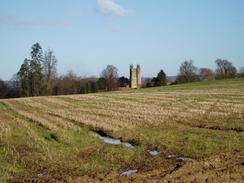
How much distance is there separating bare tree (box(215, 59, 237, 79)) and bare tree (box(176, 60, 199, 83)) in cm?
836

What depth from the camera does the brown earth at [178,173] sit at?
948 cm

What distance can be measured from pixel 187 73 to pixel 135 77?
18724mm

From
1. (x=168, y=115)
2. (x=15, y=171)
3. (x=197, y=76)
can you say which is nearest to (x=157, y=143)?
(x=15, y=171)

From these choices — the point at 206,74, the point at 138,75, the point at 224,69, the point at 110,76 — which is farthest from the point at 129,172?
the point at 224,69

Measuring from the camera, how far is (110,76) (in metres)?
113

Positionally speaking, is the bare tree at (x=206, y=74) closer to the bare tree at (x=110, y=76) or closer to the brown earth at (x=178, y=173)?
the bare tree at (x=110, y=76)

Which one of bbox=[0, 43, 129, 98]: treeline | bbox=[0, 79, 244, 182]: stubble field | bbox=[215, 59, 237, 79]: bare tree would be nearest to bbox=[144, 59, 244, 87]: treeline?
bbox=[215, 59, 237, 79]: bare tree

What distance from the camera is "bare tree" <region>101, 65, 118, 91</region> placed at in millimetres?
104875

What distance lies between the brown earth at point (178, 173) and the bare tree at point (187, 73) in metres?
103

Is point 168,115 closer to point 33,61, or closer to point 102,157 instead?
point 102,157

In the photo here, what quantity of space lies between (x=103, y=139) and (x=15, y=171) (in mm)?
5891

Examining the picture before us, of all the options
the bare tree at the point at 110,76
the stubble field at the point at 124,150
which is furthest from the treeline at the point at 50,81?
the stubble field at the point at 124,150

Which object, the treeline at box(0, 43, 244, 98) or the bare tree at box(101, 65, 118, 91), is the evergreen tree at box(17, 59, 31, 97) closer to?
the treeline at box(0, 43, 244, 98)

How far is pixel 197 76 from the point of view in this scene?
11888 centimetres
